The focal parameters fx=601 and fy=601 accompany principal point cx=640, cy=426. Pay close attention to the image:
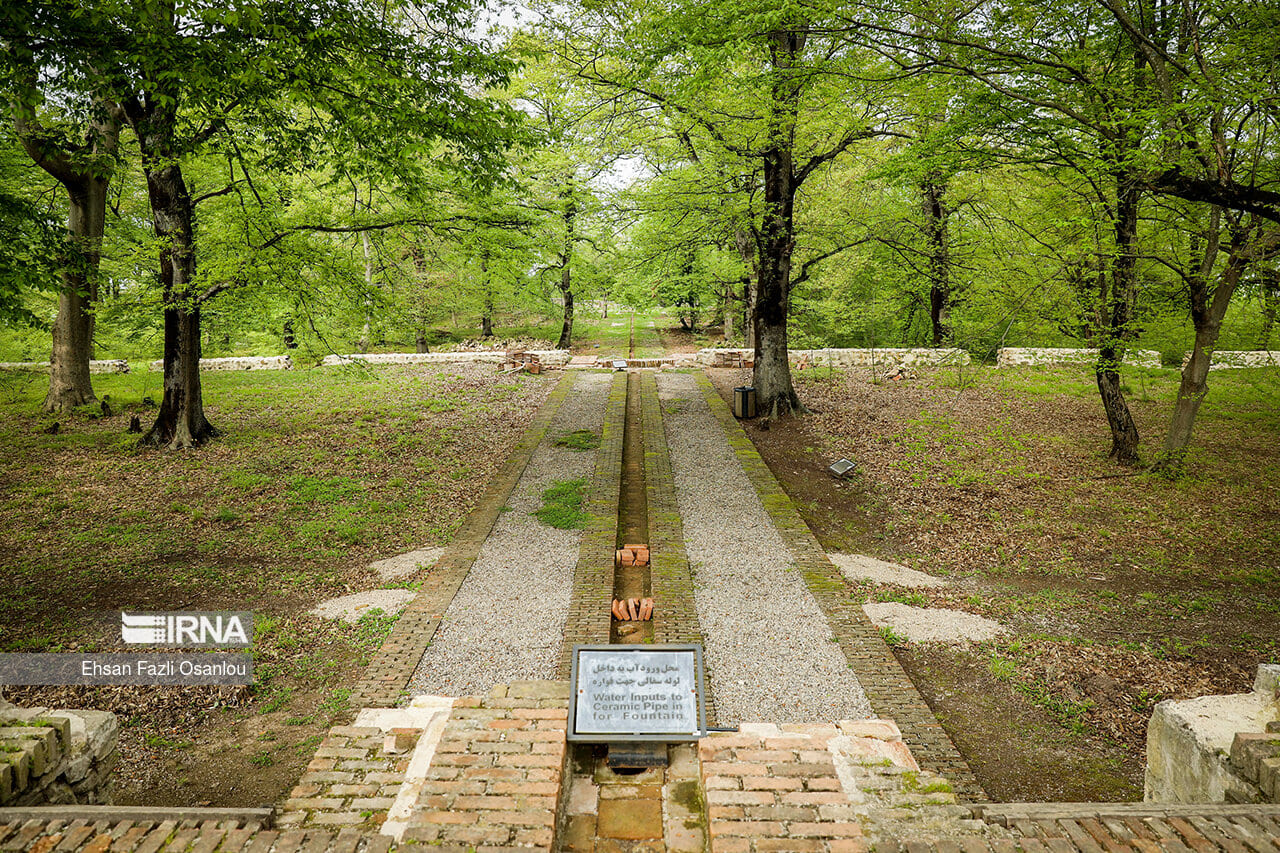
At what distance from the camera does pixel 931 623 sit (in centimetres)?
627

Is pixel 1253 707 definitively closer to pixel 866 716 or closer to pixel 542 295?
pixel 866 716

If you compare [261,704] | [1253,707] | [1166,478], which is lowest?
[261,704]

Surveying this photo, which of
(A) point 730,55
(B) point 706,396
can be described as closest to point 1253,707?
(A) point 730,55

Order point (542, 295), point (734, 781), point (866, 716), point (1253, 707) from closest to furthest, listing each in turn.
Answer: point (734, 781)
point (1253, 707)
point (866, 716)
point (542, 295)

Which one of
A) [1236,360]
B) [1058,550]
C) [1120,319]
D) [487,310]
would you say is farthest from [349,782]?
[1236,360]

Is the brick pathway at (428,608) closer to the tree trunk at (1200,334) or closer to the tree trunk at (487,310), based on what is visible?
the tree trunk at (1200,334)

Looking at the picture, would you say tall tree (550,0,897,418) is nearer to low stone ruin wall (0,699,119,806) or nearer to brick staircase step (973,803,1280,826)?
brick staircase step (973,803,1280,826)

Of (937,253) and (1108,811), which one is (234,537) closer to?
(1108,811)

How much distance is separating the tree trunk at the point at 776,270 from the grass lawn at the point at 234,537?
227 inches

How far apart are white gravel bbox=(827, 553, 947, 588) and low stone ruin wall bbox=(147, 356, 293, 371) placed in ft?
67.5

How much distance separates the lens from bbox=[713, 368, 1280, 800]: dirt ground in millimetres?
4906

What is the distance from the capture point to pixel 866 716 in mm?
4648

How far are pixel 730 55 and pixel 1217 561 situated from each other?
9106 mm

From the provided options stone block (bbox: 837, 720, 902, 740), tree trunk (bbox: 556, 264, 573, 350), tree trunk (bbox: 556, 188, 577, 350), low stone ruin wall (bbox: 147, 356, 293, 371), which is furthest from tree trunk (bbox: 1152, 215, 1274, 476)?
low stone ruin wall (bbox: 147, 356, 293, 371)
